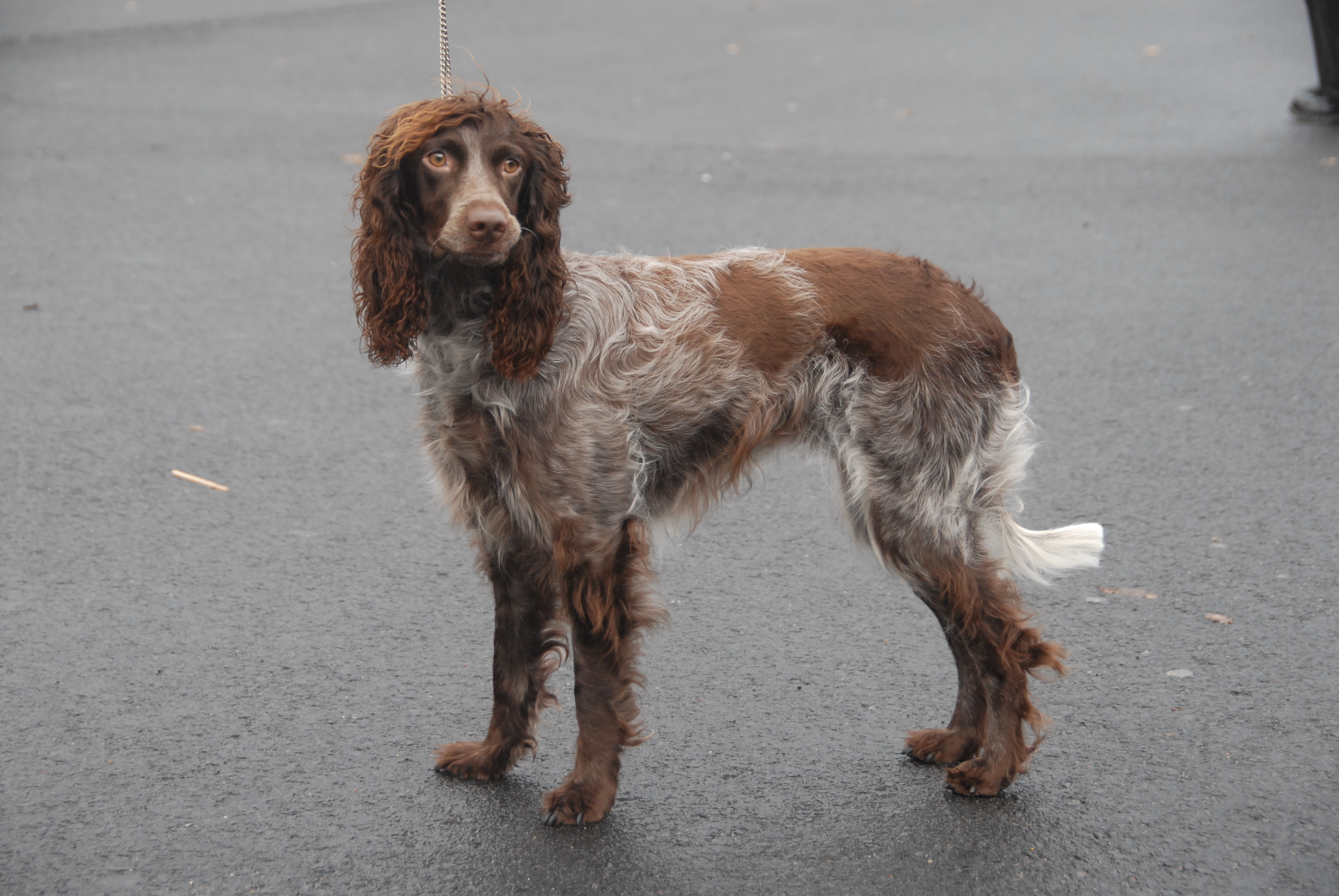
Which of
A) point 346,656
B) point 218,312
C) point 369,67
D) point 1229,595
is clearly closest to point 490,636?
point 346,656

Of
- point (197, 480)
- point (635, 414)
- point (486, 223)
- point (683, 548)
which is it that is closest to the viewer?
point (486, 223)

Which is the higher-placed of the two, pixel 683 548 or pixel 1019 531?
pixel 1019 531

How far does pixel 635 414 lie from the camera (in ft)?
10.7

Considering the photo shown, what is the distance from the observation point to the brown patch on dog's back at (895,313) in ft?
11.0

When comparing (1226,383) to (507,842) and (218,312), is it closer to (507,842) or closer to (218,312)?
(507,842)

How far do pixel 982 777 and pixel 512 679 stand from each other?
52.1 inches

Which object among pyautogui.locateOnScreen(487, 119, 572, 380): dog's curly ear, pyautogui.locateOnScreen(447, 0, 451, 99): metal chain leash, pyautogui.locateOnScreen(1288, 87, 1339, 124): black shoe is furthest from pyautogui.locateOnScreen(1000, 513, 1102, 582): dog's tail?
pyautogui.locateOnScreen(1288, 87, 1339, 124): black shoe

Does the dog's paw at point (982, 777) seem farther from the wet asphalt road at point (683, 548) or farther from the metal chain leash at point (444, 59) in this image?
the metal chain leash at point (444, 59)

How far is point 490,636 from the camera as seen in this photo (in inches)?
163

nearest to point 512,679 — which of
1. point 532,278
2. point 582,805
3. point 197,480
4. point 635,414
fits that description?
point 582,805

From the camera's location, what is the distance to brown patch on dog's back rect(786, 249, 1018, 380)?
335 centimetres

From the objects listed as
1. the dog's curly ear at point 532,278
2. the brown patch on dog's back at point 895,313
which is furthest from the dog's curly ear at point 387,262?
the brown patch on dog's back at point 895,313

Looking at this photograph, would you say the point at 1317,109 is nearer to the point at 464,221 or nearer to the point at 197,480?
the point at 197,480

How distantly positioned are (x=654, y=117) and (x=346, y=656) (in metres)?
6.73
